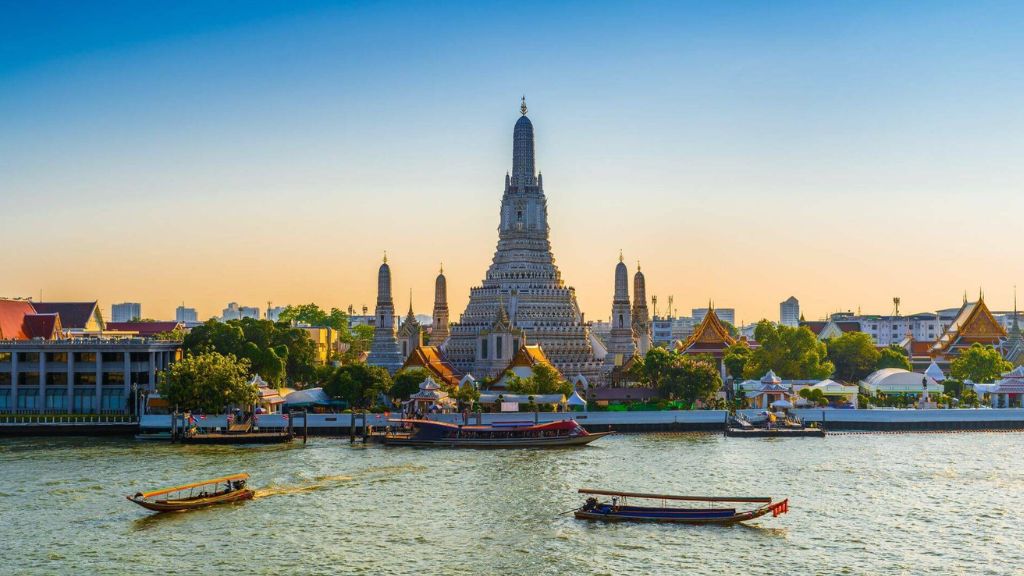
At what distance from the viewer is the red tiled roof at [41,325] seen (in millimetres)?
105125

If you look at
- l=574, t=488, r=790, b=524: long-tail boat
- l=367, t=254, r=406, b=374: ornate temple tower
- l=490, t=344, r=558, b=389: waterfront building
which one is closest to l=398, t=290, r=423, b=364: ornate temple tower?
l=367, t=254, r=406, b=374: ornate temple tower

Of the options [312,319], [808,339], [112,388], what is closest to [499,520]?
[112,388]

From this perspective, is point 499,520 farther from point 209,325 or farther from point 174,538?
point 209,325

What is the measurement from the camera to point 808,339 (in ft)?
351

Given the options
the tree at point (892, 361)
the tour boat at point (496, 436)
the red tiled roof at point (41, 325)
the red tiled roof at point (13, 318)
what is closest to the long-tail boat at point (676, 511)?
the tour boat at point (496, 436)

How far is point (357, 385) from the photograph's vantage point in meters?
90.2

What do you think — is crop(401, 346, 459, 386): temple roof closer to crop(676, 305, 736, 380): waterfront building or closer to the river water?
the river water

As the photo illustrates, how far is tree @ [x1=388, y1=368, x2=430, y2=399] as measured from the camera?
9156 cm

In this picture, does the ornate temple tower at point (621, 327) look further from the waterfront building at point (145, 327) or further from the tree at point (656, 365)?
the waterfront building at point (145, 327)

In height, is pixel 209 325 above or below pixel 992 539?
above

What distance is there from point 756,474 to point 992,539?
16.9m

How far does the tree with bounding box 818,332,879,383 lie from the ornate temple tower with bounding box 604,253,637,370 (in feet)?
69.9

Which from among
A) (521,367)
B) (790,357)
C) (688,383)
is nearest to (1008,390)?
(790,357)

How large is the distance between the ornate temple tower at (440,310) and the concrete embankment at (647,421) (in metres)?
39.0
